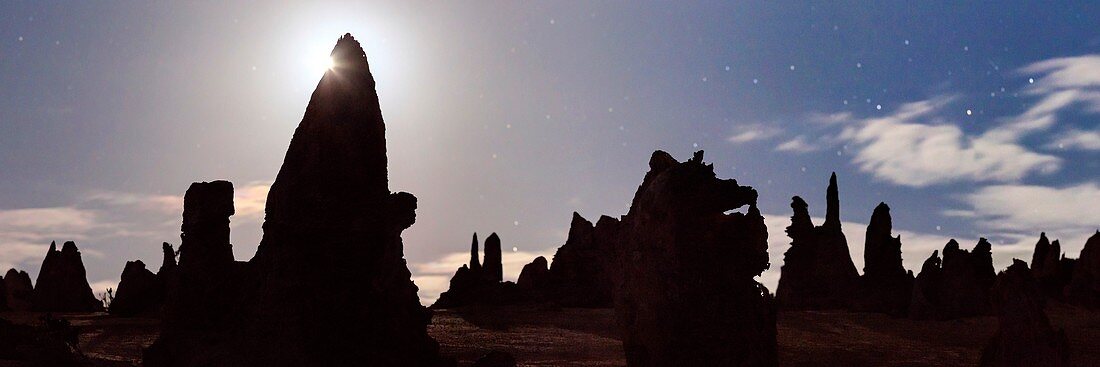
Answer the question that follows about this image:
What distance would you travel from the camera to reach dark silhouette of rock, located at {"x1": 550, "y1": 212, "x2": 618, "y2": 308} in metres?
49.4

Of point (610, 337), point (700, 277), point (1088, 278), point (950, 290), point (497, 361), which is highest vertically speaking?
point (1088, 278)

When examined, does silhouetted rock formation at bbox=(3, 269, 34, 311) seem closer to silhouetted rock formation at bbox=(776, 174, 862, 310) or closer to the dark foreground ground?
the dark foreground ground

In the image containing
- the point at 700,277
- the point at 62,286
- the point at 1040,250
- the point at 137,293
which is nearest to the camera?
the point at 700,277

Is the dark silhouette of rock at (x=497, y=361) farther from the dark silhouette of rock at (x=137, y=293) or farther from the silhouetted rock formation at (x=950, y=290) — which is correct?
the silhouetted rock formation at (x=950, y=290)

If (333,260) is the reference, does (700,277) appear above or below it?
below

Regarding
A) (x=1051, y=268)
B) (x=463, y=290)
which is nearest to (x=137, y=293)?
(x=463, y=290)

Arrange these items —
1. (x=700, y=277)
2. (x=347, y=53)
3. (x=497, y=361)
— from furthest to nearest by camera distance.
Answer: (x=497, y=361) < (x=347, y=53) < (x=700, y=277)

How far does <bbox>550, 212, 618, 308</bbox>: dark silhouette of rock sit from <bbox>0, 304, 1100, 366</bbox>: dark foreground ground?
460cm

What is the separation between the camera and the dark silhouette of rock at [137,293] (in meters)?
39.2

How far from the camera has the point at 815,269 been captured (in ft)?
171

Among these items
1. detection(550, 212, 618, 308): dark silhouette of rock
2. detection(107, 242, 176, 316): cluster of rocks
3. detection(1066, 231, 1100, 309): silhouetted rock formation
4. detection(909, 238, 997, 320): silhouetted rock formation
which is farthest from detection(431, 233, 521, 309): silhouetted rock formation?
detection(1066, 231, 1100, 309): silhouetted rock formation

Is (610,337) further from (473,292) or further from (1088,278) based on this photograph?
(1088,278)

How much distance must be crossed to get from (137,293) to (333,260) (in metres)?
24.8

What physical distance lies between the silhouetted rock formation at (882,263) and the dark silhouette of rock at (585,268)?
1340cm
